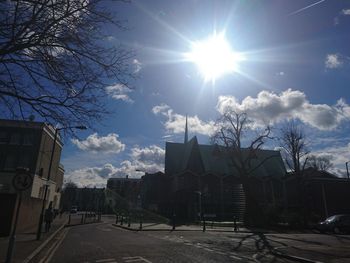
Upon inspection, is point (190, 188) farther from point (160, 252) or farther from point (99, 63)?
point (99, 63)

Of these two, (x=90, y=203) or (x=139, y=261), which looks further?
(x=90, y=203)

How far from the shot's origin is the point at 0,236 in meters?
22.1

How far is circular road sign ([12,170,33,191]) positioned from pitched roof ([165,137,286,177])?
6083cm

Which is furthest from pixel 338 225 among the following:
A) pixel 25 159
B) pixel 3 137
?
pixel 3 137

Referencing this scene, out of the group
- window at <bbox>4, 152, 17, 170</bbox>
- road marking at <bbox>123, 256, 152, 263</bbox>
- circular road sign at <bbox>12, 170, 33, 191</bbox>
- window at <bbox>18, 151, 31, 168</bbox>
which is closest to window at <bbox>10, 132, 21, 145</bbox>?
window at <bbox>4, 152, 17, 170</bbox>

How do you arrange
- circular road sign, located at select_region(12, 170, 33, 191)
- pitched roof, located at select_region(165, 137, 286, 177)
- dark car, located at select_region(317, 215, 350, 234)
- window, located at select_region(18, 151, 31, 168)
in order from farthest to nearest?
pitched roof, located at select_region(165, 137, 286, 177) → window, located at select_region(18, 151, 31, 168) → dark car, located at select_region(317, 215, 350, 234) → circular road sign, located at select_region(12, 170, 33, 191)

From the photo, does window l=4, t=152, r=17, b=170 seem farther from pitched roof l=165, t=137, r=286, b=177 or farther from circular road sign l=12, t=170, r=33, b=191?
circular road sign l=12, t=170, r=33, b=191

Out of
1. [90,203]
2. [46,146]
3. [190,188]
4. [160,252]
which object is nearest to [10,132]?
[46,146]

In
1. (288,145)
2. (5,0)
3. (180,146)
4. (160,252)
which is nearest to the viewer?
(5,0)

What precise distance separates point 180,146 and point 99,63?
240 ft

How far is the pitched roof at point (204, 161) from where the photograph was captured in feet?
246

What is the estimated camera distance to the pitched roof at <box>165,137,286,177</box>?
74.9m

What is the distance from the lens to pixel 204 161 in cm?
7631

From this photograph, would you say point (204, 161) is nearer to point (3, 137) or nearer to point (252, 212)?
point (252, 212)
